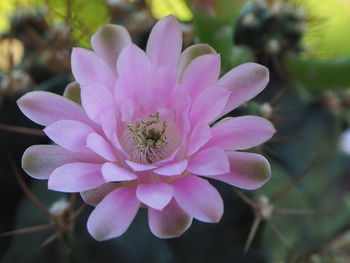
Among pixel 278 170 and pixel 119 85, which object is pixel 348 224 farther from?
pixel 119 85

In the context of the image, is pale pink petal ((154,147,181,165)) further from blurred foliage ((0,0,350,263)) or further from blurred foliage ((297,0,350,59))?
blurred foliage ((297,0,350,59))

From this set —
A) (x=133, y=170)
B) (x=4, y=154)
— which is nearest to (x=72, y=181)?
(x=133, y=170)

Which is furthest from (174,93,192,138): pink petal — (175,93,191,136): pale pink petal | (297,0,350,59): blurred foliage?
(297,0,350,59): blurred foliage

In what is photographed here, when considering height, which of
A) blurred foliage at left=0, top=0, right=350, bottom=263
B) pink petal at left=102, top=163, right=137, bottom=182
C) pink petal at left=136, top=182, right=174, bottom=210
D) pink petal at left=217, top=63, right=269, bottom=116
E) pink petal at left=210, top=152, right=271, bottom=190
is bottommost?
blurred foliage at left=0, top=0, right=350, bottom=263

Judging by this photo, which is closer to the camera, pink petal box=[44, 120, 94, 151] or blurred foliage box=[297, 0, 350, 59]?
pink petal box=[44, 120, 94, 151]

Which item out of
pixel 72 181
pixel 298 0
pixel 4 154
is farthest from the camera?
pixel 298 0

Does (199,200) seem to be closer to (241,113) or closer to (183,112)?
(183,112)
